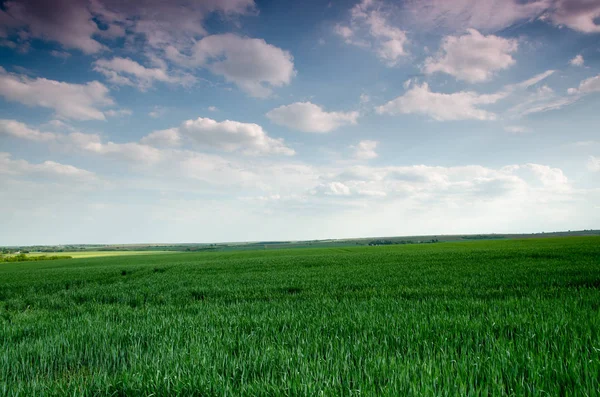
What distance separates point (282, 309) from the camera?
8.31 meters

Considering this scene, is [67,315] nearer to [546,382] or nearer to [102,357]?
[102,357]

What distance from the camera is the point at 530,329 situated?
5207 millimetres

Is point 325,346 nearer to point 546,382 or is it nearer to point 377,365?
point 377,365

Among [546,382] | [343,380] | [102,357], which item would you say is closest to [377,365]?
[343,380]

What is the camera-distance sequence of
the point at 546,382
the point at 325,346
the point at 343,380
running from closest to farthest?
1. the point at 546,382
2. the point at 343,380
3. the point at 325,346

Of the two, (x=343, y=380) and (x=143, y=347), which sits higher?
(x=343, y=380)

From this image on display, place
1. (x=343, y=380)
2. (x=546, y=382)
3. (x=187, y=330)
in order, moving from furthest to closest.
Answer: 1. (x=187, y=330)
2. (x=343, y=380)
3. (x=546, y=382)

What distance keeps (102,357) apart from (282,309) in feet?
14.4

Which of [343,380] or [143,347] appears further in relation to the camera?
[143,347]

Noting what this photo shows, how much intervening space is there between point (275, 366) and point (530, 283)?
40.8 ft

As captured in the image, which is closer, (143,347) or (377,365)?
(377,365)

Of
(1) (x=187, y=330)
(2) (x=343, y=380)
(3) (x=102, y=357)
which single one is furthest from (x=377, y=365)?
(3) (x=102, y=357)

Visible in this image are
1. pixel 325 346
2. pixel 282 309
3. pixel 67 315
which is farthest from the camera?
pixel 67 315

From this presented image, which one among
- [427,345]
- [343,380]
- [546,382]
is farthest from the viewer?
[427,345]
